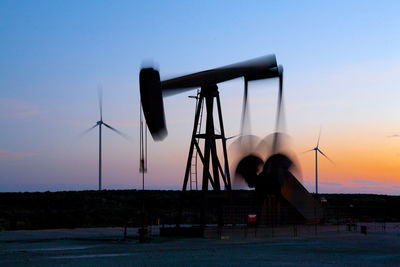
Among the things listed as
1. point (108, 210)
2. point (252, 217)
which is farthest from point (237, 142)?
point (108, 210)

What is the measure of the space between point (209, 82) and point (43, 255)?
52.7 feet

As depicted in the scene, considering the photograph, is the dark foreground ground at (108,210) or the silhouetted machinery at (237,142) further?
the dark foreground ground at (108,210)

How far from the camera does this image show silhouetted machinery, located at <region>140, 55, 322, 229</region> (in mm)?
28453

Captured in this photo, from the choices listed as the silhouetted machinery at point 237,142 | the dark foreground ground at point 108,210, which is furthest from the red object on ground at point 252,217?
the dark foreground ground at point 108,210

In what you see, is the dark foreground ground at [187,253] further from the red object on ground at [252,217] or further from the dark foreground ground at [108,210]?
the dark foreground ground at [108,210]

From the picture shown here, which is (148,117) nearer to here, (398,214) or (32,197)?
(398,214)

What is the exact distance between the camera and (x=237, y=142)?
43469 mm

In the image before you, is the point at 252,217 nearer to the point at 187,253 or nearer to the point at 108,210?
the point at 187,253

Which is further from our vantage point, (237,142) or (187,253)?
(237,142)

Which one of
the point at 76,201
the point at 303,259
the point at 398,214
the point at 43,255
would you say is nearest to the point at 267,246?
the point at 303,259

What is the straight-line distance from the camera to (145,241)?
32.0 meters

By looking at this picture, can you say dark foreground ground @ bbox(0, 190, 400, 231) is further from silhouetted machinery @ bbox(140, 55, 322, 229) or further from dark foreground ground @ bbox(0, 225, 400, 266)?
dark foreground ground @ bbox(0, 225, 400, 266)

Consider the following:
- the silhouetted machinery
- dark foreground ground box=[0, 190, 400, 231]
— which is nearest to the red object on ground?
the silhouetted machinery

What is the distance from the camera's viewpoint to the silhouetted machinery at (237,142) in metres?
28.5
